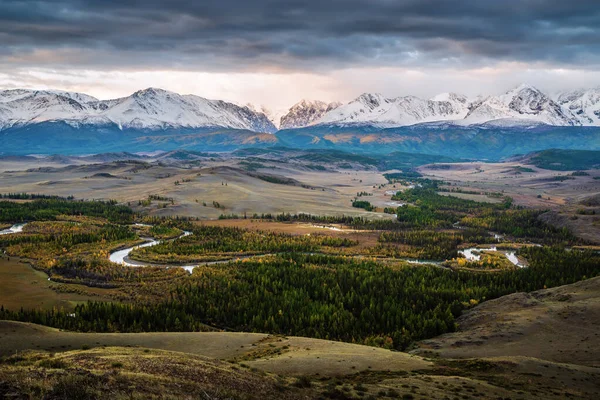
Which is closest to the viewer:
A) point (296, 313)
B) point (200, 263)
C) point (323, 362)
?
point (323, 362)

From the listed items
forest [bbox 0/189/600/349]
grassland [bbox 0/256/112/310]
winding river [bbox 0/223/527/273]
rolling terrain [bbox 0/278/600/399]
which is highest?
rolling terrain [bbox 0/278/600/399]

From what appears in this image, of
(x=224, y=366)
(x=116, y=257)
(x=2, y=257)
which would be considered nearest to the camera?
(x=224, y=366)

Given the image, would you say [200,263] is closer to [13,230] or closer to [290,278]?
[290,278]

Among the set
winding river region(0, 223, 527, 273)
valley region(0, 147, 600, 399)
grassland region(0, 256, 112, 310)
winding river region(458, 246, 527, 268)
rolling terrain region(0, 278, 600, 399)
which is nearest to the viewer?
rolling terrain region(0, 278, 600, 399)

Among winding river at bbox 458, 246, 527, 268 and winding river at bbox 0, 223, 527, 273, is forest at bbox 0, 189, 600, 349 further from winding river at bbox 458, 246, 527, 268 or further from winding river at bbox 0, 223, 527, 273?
winding river at bbox 458, 246, 527, 268

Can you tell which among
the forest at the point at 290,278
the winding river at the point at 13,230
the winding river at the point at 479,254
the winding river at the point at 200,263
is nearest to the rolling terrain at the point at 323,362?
the forest at the point at 290,278

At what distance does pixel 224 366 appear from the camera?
53500 millimetres

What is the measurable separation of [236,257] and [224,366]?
336 ft

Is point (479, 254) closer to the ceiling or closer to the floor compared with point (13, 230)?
closer to the ceiling

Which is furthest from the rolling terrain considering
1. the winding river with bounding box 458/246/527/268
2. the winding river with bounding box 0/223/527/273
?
the winding river with bounding box 0/223/527/273

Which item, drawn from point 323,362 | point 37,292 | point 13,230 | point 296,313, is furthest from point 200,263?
point 323,362

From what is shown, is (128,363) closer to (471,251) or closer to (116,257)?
(116,257)

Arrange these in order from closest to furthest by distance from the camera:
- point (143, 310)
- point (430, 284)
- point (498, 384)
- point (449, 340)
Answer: point (498, 384) → point (449, 340) → point (143, 310) → point (430, 284)

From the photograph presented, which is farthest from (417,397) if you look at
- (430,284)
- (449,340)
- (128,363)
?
(430,284)
